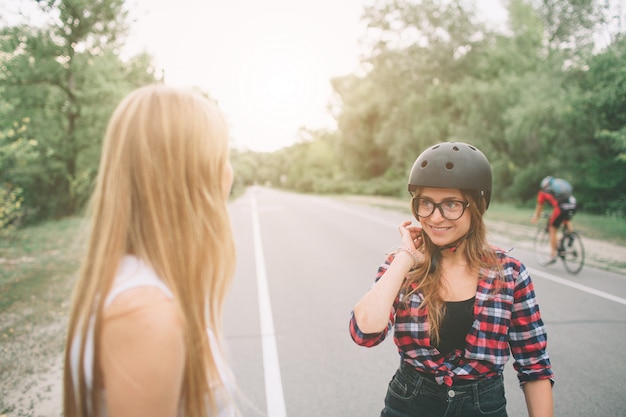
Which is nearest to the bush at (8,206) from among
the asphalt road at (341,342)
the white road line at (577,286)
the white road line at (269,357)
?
the asphalt road at (341,342)

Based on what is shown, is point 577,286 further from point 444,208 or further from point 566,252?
point 444,208

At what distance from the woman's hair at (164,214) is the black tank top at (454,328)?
103 cm

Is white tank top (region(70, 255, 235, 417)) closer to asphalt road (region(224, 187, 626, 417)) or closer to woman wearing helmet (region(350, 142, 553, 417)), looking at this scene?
asphalt road (region(224, 187, 626, 417))

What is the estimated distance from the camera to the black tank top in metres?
1.84

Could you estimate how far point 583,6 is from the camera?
16875 mm

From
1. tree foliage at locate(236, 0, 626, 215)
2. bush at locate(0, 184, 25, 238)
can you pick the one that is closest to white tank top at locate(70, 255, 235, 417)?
bush at locate(0, 184, 25, 238)

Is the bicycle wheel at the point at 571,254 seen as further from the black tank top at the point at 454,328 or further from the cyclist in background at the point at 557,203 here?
the black tank top at the point at 454,328

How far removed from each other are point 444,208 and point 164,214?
146 centimetres

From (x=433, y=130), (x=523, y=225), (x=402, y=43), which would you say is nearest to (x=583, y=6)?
(x=523, y=225)

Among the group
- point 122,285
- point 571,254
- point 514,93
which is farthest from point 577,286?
point 514,93

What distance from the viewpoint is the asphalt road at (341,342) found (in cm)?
366

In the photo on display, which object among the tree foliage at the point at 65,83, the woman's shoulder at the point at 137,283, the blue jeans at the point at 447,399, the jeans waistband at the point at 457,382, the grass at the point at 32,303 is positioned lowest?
the grass at the point at 32,303

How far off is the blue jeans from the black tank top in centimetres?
15

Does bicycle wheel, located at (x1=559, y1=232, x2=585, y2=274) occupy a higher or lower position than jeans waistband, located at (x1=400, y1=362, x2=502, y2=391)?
lower
